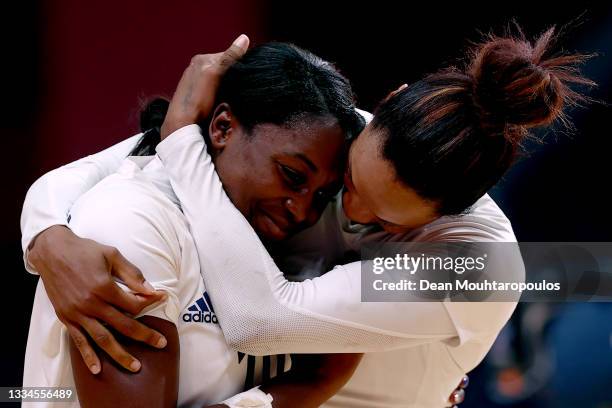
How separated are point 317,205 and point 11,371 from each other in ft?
4.67

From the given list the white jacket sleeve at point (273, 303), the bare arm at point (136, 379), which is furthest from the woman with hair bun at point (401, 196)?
the bare arm at point (136, 379)

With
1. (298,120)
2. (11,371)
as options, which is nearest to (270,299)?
(298,120)

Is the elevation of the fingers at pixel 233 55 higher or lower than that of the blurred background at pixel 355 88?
higher

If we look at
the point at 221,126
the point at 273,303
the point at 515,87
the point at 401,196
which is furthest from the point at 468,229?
the point at 221,126

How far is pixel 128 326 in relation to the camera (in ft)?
4.35

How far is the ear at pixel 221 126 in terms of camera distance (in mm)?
1631

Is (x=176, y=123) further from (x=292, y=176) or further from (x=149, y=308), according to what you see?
(x=149, y=308)

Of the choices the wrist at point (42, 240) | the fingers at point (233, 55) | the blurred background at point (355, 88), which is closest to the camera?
the wrist at point (42, 240)

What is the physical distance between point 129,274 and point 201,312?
0.17 m

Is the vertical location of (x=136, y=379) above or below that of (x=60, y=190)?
below

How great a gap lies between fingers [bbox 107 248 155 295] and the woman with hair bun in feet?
0.48

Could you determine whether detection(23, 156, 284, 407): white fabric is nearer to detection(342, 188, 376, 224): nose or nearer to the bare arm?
the bare arm

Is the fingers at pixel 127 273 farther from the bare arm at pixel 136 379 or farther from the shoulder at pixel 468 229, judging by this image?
the shoulder at pixel 468 229

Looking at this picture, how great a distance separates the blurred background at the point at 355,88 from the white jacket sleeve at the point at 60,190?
0.84 m
